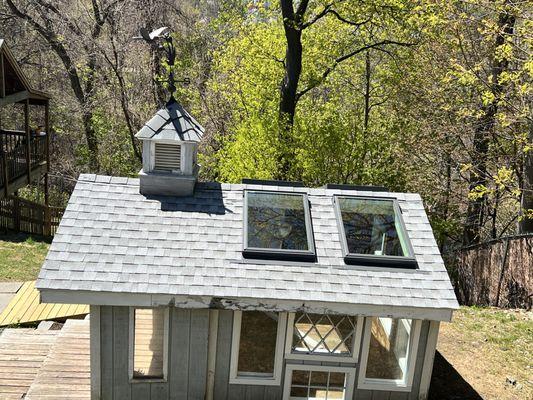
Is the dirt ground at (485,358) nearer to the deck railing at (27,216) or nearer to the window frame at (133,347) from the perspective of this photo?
the window frame at (133,347)

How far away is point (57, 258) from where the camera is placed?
6328mm

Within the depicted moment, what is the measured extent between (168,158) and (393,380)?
461cm

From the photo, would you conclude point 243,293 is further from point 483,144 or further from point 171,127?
point 483,144

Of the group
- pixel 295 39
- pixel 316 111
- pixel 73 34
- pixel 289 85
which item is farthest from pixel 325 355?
pixel 73 34

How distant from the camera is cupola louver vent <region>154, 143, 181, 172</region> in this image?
760 centimetres

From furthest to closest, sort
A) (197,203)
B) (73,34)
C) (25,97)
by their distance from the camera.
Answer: (73,34), (25,97), (197,203)

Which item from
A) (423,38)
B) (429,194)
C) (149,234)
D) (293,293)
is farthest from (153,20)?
(293,293)

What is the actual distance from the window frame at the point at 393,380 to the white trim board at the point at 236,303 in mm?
381

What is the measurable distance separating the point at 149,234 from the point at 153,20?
Answer: 15960 mm

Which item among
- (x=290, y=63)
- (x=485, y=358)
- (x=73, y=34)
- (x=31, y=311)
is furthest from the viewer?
(x=73, y=34)

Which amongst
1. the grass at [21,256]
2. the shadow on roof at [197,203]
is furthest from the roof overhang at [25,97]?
the shadow on roof at [197,203]

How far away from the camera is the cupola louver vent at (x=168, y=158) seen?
760 centimetres

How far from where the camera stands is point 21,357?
317 inches

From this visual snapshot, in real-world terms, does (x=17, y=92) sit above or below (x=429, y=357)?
above
